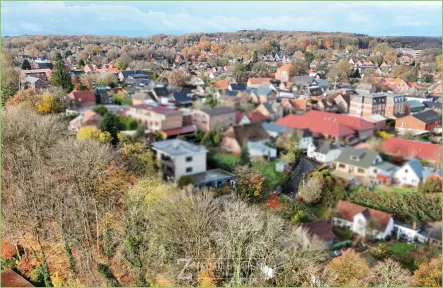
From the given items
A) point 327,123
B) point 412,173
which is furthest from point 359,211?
point 327,123

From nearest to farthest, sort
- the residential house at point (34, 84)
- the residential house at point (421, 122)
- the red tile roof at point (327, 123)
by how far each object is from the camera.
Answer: the residential house at point (421, 122) → the red tile roof at point (327, 123) → the residential house at point (34, 84)

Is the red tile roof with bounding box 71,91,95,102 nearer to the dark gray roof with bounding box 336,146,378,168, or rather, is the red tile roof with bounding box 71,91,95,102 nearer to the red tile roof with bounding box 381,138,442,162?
the dark gray roof with bounding box 336,146,378,168

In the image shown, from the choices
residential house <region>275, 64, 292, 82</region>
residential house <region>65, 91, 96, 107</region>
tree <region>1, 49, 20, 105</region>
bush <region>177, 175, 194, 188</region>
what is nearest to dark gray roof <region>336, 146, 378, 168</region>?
residential house <region>275, 64, 292, 82</region>

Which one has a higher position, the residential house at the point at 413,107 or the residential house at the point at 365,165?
the residential house at the point at 413,107

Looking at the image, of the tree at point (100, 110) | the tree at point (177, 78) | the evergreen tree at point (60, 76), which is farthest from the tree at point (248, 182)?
the evergreen tree at point (60, 76)

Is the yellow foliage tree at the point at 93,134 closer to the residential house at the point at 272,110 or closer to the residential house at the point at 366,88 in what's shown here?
the residential house at the point at 272,110

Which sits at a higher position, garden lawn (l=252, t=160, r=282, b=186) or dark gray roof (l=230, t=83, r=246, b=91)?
dark gray roof (l=230, t=83, r=246, b=91)

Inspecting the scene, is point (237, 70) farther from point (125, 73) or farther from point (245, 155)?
point (125, 73)
